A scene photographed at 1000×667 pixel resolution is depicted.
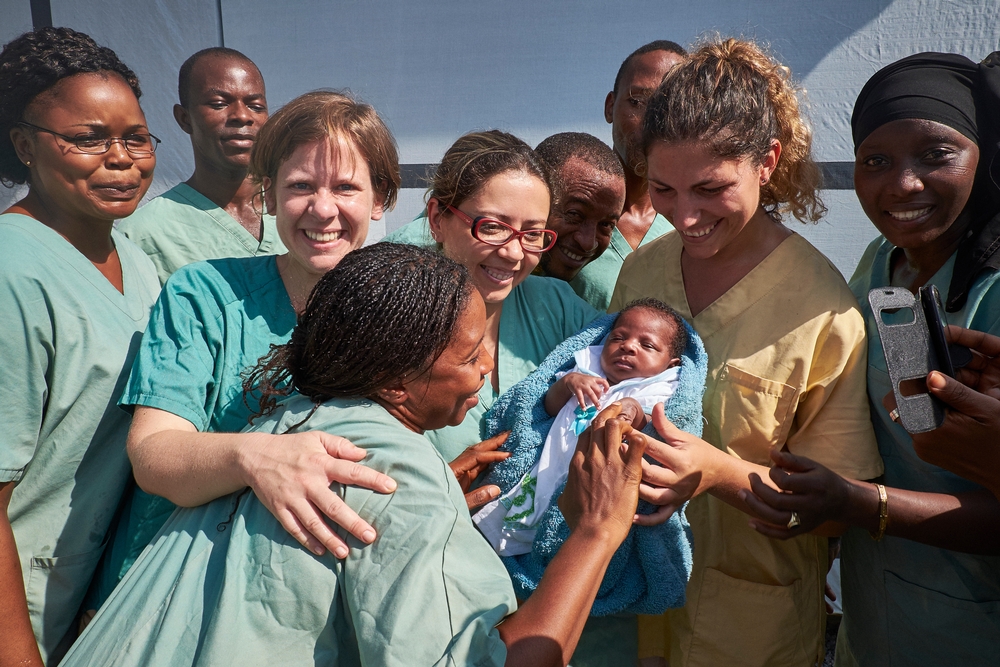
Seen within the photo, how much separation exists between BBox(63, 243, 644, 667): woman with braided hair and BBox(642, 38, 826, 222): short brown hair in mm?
983

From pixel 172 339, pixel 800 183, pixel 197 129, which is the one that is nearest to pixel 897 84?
pixel 800 183

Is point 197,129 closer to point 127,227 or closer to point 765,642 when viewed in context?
point 127,227

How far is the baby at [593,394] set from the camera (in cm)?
234

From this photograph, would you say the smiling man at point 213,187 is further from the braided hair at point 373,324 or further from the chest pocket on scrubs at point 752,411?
the chest pocket on scrubs at point 752,411

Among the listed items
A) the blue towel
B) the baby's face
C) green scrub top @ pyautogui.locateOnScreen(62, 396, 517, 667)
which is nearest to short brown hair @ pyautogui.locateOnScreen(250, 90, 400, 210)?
the blue towel

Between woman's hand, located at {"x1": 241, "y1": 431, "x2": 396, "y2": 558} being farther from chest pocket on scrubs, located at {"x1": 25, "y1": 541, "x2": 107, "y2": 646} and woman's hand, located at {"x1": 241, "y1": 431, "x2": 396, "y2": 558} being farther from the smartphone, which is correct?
the smartphone

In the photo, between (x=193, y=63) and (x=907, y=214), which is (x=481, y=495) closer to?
(x=907, y=214)

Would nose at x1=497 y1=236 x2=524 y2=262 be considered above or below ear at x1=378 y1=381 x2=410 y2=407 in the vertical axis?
above

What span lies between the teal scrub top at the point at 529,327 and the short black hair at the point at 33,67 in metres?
1.55

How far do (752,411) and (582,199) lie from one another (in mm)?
1161

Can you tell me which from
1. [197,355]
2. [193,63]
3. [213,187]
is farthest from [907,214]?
[193,63]

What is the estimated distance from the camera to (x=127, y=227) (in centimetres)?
344

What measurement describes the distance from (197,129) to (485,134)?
2115mm

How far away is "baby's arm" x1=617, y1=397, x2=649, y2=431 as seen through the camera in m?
2.29
